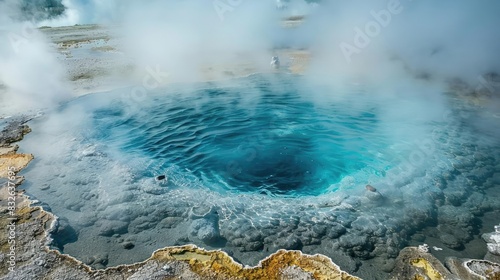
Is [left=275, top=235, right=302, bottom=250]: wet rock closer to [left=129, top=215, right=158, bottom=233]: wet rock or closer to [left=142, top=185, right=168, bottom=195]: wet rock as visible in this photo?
[left=129, top=215, right=158, bottom=233]: wet rock

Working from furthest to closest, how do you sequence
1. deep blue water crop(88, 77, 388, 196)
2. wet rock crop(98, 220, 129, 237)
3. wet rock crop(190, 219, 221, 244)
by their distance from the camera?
deep blue water crop(88, 77, 388, 196), wet rock crop(98, 220, 129, 237), wet rock crop(190, 219, 221, 244)

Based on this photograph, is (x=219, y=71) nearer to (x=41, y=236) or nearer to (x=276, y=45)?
(x=276, y=45)

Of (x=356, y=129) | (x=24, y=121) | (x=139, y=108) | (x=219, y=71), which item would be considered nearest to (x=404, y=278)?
(x=356, y=129)

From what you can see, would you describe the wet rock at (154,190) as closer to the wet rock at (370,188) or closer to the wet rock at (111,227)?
the wet rock at (111,227)

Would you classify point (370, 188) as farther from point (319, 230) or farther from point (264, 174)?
point (264, 174)

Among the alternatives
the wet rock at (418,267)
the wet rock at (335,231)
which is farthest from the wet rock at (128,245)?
the wet rock at (418,267)

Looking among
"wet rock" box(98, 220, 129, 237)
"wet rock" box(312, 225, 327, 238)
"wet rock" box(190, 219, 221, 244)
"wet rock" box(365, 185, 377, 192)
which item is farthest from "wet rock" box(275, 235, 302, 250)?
"wet rock" box(98, 220, 129, 237)
